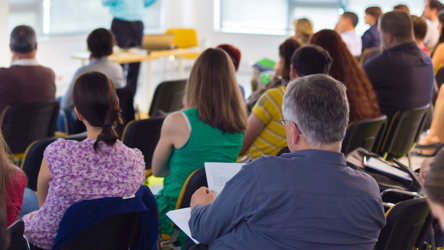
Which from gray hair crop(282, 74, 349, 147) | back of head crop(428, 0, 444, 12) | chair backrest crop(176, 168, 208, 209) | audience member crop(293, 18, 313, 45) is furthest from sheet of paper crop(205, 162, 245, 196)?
back of head crop(428, 0, 444, 12)

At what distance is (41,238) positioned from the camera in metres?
2.22

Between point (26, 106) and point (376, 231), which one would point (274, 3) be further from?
point (376, 231)

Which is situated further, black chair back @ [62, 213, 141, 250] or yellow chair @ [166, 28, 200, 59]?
yellow chair @ [166, 28, 200, 59]

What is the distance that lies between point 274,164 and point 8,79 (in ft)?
10.0

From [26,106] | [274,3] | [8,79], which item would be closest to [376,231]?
[26,106]

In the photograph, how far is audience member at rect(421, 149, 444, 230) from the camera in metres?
1.21

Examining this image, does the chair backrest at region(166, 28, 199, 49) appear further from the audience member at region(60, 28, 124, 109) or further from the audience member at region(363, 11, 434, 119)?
the audience member at region(363, 11, 434, 119)

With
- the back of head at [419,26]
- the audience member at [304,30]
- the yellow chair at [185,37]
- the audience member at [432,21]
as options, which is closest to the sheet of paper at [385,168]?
the back of head at [419,26]

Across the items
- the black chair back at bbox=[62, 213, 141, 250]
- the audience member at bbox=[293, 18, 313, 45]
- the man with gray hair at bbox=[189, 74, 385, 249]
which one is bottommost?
the black chair back at bbox=[62, 213, 141, 250]

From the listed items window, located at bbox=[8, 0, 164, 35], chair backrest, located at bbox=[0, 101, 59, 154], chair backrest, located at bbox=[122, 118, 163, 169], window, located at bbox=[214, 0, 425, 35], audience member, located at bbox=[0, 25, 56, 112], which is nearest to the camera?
chair backrest, located at bbox=[122, 118, 163, 169]

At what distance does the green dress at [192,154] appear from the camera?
2693mm

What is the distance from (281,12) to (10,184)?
8.97 metres

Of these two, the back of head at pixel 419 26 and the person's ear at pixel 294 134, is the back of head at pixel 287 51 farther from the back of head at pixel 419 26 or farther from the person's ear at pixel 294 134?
the person's ear at pixel 294 134

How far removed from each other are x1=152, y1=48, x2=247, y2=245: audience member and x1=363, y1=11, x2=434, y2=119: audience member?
5.97 ft
